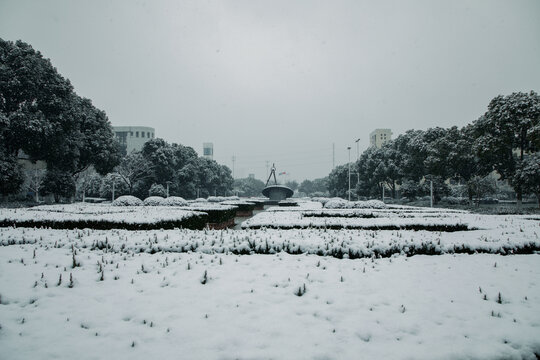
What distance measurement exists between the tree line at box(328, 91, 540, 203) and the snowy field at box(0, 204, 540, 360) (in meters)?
23.8

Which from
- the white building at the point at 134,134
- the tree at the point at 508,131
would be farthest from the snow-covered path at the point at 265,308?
the white building at the point at 134,134

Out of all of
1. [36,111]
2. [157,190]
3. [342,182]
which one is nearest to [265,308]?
[36,111]

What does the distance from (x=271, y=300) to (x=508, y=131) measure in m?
30.2

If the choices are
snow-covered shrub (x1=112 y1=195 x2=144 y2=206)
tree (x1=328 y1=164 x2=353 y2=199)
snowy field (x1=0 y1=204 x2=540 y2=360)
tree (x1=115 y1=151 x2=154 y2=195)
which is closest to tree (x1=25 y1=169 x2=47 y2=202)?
tree (x1=115 y1=151 x2=154 y2=195)

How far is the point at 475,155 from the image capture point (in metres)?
30.0

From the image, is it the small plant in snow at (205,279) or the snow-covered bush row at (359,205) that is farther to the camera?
the snow-covered bush row at (359,205)

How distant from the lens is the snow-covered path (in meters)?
3.19

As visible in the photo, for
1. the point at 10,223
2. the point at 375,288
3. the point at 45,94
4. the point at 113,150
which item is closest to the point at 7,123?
the point at 45,94

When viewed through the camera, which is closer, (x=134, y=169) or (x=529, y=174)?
(x=529, y=174)

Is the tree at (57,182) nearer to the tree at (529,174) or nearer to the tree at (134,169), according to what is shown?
the tree at (134,169)

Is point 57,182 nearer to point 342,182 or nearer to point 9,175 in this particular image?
point 9,175

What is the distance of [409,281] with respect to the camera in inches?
195

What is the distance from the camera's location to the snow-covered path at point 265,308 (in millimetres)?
3186

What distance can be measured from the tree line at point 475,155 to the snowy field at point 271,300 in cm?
2377
